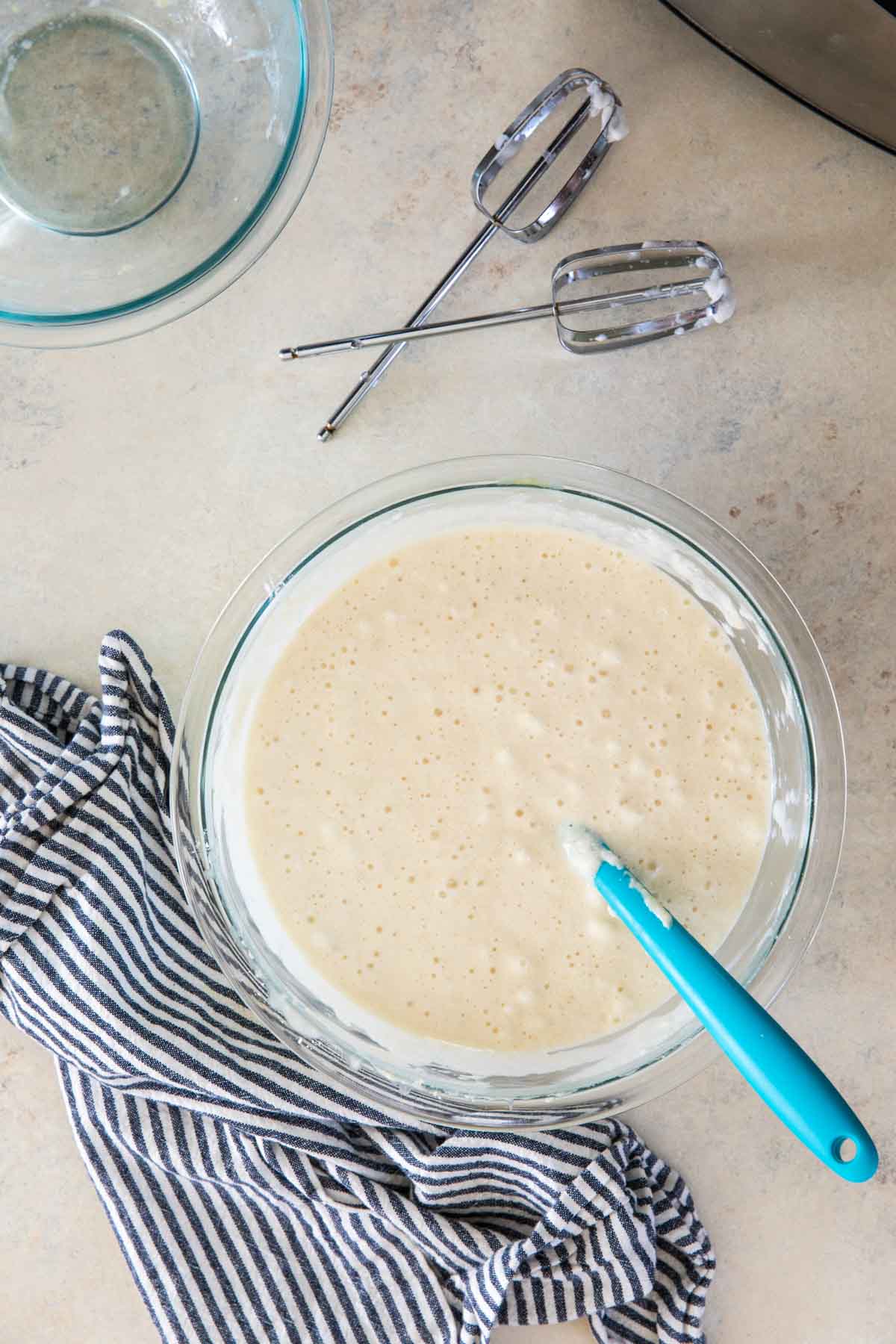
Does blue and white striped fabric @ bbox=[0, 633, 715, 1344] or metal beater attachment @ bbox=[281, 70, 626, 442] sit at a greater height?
metal beater attachment @ bbox=[281, 70, 626, 442]

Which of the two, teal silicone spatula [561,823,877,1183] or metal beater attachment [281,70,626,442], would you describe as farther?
metal beater attachment [281,70,626,442]

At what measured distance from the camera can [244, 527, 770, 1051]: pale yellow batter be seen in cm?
85

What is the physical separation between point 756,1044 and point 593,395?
528 millimetres

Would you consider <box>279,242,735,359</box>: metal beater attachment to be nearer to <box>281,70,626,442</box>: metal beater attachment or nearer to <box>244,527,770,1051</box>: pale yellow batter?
<box>281,70,626,442</box>: metal beater attachment

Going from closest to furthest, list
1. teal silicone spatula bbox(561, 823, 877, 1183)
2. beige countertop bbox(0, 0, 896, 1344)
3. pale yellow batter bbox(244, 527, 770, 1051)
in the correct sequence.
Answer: teal silicone spatula bbox(561, 823, 877, 1183)
pale yellow batter bbox(244, 527, 770, 1051)
beige countertop bbox(0, 0, 896, 1344)

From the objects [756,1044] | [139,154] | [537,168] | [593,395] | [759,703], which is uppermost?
[139,154]

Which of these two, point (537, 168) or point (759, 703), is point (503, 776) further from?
point (537, 168)

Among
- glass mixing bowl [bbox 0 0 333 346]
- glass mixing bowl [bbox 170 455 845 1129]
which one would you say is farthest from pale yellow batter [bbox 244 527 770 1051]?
glass mixing bowl [bbox 0 0 333 346]

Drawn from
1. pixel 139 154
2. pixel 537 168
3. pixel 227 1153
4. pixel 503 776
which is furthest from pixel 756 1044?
pixel 139 154

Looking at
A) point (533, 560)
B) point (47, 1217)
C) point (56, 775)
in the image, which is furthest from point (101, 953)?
point (533, 560)

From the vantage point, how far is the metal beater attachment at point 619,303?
928mm

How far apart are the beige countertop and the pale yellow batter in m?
0.15

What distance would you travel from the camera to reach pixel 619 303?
933 mm

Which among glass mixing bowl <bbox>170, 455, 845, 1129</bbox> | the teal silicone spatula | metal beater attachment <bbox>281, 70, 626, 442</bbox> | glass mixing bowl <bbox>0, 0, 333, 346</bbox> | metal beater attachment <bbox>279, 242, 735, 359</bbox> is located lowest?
the teal silicone spatula
